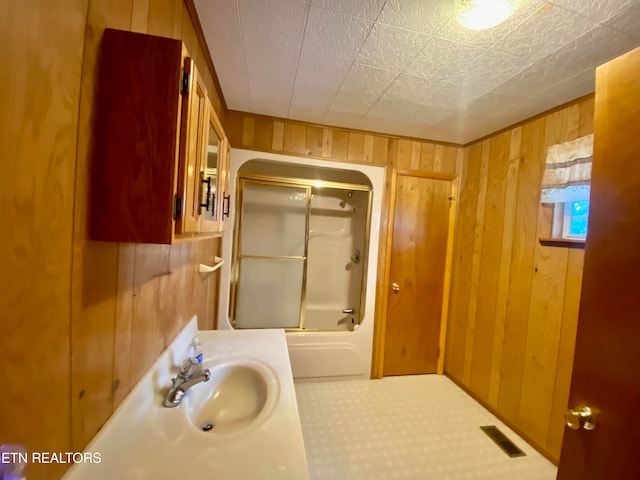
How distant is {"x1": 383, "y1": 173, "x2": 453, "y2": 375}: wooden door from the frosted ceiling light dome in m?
Result: 1.39

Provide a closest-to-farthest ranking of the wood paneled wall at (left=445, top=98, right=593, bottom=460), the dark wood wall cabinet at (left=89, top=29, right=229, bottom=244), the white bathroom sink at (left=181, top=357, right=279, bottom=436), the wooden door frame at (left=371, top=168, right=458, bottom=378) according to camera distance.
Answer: the dark wood wall cabinet at (left=89, top=29, right=229, bottom=244), the white bathroom sink at (left=181, top=357, right=279, bottom=436), the wood paneled wall at (left=445, top=98, right=593, bottom=460), the wooden door frame at (left=371, top=168, right=458, bottom=378)

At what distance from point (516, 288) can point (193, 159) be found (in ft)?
7.41

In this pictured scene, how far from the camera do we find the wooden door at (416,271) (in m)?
2.50

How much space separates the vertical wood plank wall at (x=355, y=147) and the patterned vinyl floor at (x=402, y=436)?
0.43 m

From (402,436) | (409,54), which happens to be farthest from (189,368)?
(409,54)

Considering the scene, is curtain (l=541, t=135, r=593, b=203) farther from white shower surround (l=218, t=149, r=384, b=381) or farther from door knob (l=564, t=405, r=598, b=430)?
door knob (l=564, t=405, r=598, b=430)

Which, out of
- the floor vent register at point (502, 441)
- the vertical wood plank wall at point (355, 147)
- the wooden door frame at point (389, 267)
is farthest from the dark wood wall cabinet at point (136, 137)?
the floor vent register at point (502, 441)

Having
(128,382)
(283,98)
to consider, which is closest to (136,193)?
(128,382)

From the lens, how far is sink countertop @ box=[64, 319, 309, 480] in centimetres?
68

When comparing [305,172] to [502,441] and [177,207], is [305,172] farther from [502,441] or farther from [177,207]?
[502,441]

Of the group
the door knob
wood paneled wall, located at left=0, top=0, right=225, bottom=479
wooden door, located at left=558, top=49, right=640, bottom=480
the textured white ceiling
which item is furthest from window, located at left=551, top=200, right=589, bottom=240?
wood paneled wall, located at left=0, top=0, right=225, bottom=479

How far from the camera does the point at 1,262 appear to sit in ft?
1.37

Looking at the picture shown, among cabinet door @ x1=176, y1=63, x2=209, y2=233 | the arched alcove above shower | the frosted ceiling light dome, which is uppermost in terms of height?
the frosted ceiling light dome

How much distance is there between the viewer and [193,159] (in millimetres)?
744
